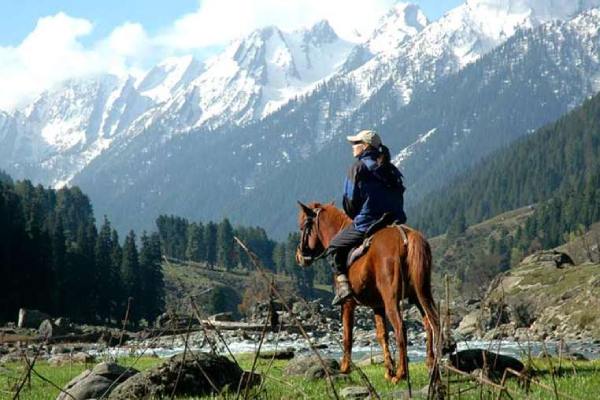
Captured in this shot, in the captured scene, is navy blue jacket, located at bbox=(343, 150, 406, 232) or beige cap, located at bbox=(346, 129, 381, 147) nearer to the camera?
navy blue jacket, located at bbox=(343, 150, 406, 232)

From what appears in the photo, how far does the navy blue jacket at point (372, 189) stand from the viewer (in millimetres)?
13305

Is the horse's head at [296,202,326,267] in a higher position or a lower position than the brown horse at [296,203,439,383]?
higher

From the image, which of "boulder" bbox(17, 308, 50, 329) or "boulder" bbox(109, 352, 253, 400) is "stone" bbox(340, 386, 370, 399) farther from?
"boulder" bbox(17, 308, 50, 329)

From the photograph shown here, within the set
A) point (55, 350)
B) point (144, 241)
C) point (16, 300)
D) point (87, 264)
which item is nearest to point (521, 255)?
point (144, 241)

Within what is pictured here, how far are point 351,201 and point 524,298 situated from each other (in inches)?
3542

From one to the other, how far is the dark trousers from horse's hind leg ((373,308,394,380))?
98 cm

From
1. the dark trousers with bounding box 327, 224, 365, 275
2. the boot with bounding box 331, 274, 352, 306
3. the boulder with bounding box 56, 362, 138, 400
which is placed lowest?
the boulder with bounding box 56, 362, 138, 400

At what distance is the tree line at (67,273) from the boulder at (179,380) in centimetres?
6210

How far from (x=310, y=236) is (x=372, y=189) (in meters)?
2.87

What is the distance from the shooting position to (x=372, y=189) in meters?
13.4

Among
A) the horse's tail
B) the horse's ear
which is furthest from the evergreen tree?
the horse's tail

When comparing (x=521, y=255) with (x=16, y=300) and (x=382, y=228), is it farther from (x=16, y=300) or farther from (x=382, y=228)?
(x=382, y=228)

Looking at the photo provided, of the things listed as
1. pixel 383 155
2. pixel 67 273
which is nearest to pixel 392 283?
pixel 383 155

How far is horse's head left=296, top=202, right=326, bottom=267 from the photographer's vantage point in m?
15.8
